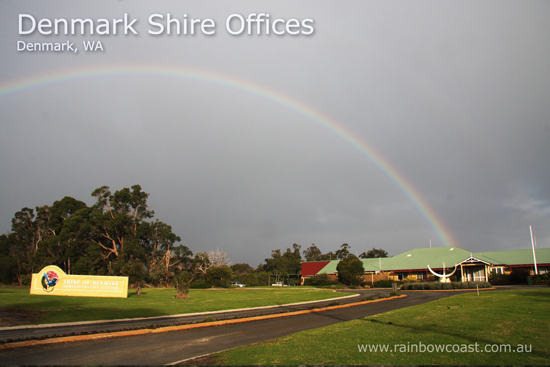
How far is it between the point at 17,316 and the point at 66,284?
12573 millimetres

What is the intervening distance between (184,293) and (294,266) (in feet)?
270

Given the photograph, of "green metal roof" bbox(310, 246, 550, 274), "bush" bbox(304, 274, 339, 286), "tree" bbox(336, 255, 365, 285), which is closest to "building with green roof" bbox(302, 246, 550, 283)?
"green metal roof" bbox(310, 246, 550, 274)

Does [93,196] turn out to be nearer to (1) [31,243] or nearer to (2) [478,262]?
(1) [31,243]

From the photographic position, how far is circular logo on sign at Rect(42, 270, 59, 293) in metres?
28.2

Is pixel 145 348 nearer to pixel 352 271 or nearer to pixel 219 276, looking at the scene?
pixel 352 271

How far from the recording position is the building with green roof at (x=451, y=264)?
5400 centimetres

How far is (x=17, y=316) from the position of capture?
1652cm

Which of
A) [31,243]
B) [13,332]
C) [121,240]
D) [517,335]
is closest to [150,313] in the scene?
Answer: [13,332]

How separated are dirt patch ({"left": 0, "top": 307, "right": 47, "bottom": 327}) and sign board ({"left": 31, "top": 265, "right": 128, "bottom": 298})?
31.4ft

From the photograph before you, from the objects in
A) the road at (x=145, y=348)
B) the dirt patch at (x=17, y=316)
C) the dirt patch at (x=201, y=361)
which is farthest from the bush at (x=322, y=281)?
the dirt patch at (x=201, y=361)

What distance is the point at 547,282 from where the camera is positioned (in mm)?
42250

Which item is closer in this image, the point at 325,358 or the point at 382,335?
the point at 325,358

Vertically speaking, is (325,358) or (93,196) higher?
(93,196)

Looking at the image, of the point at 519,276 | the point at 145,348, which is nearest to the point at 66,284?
the point at 145,348
